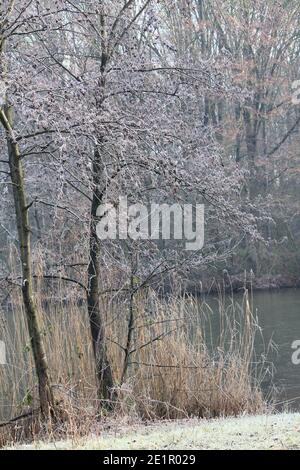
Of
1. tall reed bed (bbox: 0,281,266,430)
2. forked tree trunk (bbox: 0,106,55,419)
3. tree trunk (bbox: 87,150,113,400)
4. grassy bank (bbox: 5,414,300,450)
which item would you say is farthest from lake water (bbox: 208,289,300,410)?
forked tree trunk (bbox: 0,106,55,419)

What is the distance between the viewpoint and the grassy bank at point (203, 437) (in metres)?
5.05

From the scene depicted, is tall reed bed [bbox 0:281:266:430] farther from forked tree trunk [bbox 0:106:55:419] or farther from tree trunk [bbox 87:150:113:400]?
forked tree trunk [bbox 0:106:55:419]

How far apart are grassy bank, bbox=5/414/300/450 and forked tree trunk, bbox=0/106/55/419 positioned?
60cm

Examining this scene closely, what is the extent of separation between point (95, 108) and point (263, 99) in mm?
19940

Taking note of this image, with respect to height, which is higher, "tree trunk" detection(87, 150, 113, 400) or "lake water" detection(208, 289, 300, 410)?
"tree trunk" detection(87, 150, 113, 400)

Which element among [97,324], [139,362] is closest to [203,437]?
[139,362]

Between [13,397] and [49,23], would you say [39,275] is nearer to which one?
[13,397]

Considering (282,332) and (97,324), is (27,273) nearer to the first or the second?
(97,324)

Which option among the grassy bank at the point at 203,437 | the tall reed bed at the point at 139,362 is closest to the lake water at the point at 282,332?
the tall reed bed at the point at 139,362

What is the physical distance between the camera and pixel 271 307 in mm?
18141

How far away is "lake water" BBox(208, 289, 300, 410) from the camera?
9.92 meters

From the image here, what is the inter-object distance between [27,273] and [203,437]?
1882 millimetres

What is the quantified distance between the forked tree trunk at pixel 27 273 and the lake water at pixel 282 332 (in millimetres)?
3288
